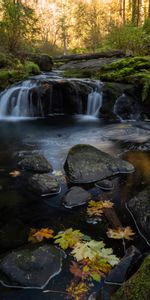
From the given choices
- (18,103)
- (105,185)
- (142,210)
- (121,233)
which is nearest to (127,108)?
(18,103)

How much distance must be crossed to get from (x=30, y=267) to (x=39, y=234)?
68 cm

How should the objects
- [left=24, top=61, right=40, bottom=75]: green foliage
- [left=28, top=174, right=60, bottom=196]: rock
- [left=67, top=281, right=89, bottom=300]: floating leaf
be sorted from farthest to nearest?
[left=24, top=61, right=40, bottom=75]: green foliage < [left=28, top=174, right=60, bottom=196]: rock < [left=67, top=281, right=89, bottom=300]: floating leaf

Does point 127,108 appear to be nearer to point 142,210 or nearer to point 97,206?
point 97,206

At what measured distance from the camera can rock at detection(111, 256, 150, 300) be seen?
1867 mm

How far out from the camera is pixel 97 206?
12.8 feet

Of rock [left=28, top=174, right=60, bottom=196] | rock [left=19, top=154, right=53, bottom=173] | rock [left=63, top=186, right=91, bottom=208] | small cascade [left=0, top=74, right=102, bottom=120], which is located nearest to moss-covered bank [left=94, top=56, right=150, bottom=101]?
small cascade [left=0, top=74, right=102, bottom=120]

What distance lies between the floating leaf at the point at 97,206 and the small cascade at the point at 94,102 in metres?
7.29

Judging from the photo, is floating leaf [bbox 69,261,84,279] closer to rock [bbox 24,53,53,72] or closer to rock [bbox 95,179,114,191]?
rock [bbox 95,179,114,191]

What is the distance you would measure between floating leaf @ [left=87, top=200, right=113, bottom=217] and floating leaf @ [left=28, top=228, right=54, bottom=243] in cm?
60

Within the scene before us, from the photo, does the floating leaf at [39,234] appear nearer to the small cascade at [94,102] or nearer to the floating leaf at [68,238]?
the floating leaf at [68,238]

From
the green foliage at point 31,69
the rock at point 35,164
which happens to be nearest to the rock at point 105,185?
the rock at point 35,164

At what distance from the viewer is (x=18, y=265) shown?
8.84 ft

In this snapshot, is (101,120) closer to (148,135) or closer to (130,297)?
(148,135)

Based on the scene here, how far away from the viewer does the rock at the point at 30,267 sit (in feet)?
8.49
